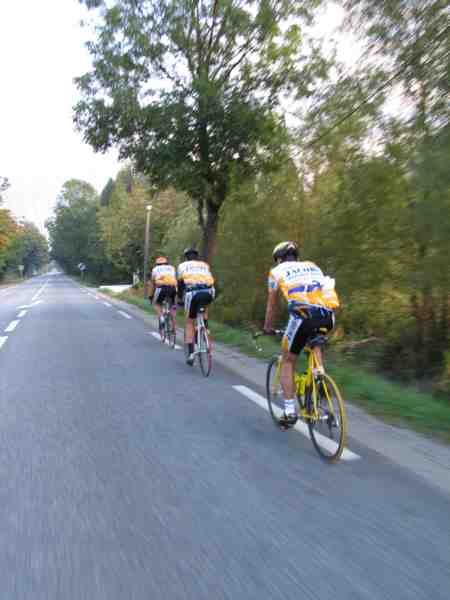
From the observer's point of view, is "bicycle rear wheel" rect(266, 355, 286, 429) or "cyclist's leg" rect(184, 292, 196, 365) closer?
"bicycle rear wheel" rect(266, 355, 286, 429)

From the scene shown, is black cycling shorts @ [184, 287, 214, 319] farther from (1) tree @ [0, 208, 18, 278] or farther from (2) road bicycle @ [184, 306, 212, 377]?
(1) tree @ [0, 208, 18, 278]

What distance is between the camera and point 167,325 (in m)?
11.2

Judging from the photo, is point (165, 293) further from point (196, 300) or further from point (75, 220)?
point (75, 220)

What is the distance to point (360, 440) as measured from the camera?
4.73m

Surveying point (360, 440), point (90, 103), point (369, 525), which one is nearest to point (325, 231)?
point (360, 440)

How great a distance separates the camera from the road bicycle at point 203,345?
25.5 ft

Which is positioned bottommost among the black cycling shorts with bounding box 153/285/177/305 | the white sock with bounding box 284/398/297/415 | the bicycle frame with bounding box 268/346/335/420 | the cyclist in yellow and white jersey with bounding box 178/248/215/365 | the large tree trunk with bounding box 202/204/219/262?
the white sock with bounding box 284/398/297/415

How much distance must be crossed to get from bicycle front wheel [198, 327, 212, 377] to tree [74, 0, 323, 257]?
21.8ft

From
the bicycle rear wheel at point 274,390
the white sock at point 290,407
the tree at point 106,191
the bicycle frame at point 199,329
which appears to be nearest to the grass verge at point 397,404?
the bicycle rear wheel at point 274,390

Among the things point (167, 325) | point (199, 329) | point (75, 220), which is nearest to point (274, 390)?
point (199, 329)

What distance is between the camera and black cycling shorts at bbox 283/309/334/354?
4426mm

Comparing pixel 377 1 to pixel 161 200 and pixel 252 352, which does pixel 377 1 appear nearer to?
pixel 252 352

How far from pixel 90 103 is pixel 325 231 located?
26.5 feet

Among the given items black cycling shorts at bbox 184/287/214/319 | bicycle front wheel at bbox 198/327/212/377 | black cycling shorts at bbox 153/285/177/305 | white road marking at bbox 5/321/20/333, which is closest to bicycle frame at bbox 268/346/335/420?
bicycle front wheel at bbox 198/327/212/377
